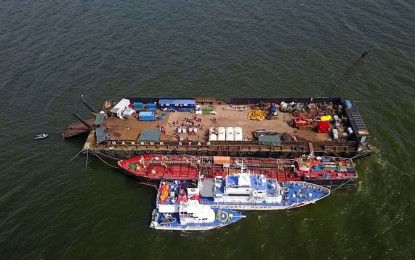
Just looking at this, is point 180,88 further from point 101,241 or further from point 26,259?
point 26,259

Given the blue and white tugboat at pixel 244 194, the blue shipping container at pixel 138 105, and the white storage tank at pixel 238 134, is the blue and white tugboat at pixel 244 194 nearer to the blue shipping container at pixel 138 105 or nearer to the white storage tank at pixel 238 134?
the white storage tank at pixel 238 134

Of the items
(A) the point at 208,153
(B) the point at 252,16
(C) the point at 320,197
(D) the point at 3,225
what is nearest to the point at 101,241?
(D) the point at 3,225

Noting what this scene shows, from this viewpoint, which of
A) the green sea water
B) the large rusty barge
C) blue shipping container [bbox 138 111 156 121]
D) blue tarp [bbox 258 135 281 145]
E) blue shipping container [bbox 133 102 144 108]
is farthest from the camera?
blue shipping container [bbox 133 102 144 108]

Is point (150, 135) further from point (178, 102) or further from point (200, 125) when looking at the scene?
point (178, 102)

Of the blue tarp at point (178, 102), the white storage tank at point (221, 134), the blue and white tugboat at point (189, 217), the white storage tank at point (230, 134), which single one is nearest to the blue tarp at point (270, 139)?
the white storage tank at point (230, 134)

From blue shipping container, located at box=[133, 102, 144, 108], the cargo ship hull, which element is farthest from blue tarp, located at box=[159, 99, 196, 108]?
the cargo ship hull

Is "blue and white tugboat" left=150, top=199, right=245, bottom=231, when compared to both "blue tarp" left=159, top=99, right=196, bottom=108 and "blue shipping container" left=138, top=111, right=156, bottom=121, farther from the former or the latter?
"blue tarp" left=159, top=99, right=196, bottom=108
